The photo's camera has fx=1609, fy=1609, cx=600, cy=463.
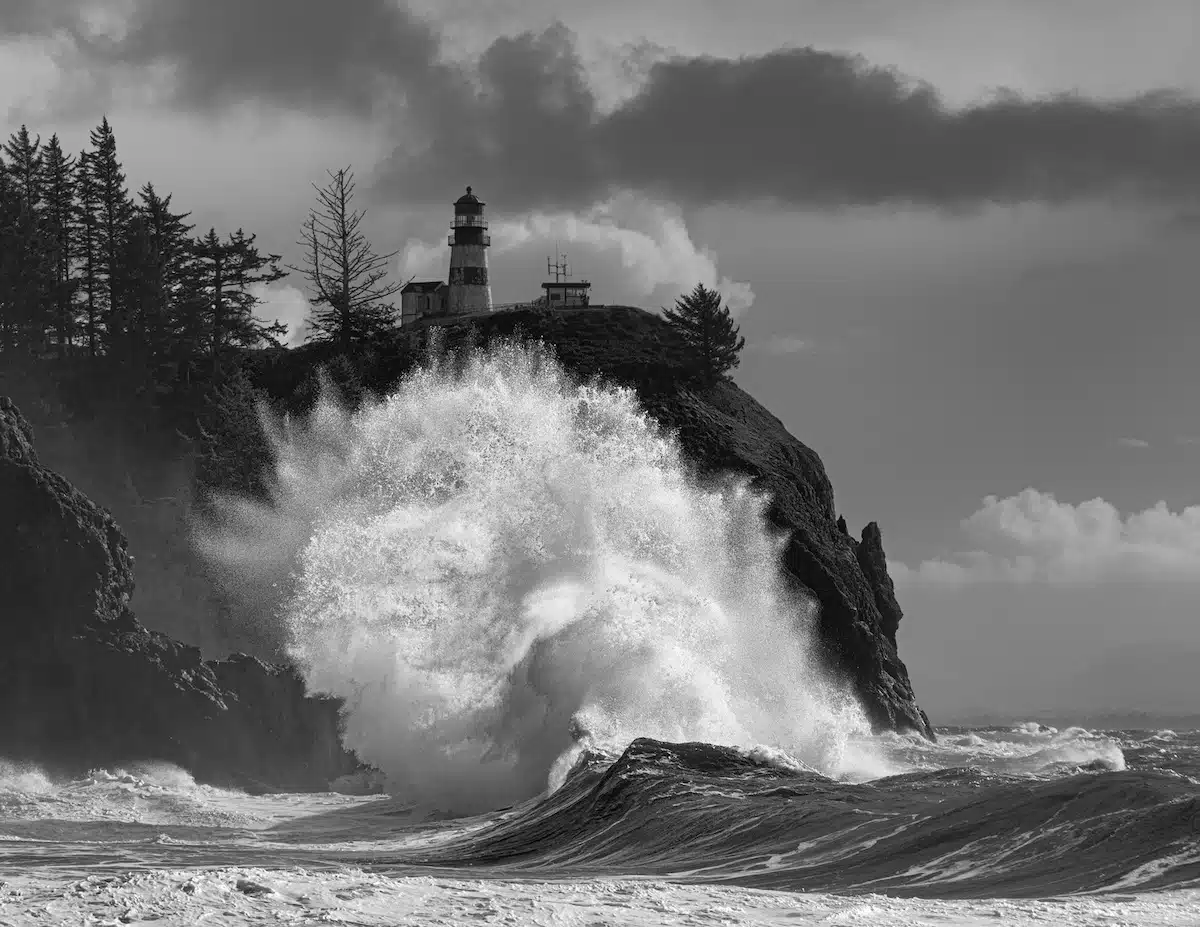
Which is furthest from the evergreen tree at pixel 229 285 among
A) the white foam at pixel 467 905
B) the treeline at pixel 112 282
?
the white foam at pixel 467 905

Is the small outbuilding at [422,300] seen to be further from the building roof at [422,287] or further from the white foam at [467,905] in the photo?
the white foam at [467,905]

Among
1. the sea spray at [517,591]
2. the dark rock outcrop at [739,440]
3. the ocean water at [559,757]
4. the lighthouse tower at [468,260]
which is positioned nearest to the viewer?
the ocean water at [559,757]

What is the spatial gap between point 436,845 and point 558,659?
12816 mm

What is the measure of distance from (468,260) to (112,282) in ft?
105

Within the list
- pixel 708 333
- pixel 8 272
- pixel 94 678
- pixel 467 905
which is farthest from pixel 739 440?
pixel 467 905

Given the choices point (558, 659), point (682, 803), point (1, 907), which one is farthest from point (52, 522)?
point (1, 907)

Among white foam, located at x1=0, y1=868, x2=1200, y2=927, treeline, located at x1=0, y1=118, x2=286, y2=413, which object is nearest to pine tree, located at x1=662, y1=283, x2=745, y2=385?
treeline, located at x1=0, y1=118, x2=286, y2=413

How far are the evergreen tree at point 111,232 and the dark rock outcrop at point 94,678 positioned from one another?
23.6m

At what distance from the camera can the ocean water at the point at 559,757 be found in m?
24.8

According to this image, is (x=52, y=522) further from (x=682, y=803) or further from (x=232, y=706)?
(x=682, y=803)

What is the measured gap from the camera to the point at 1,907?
22.0 meters

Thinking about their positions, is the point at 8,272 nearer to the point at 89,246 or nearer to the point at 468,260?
the point at 89,246

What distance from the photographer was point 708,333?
303 ft

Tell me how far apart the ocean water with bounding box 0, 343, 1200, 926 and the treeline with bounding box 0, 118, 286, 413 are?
7725 millimetres
